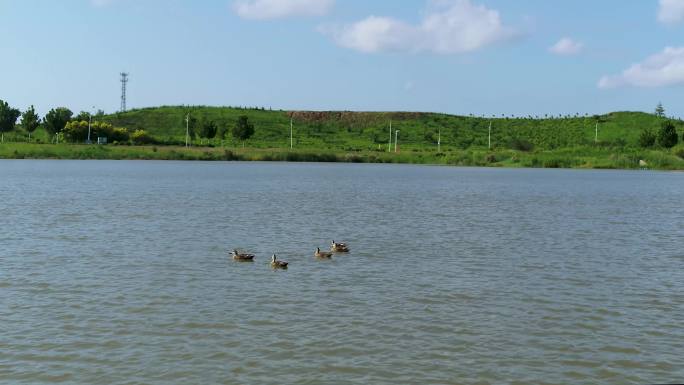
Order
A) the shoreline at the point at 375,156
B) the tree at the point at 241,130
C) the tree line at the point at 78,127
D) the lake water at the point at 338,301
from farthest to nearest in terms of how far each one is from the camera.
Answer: the tree at the point at 241,130 < the tree line at the point at 78,127 < the shoreline at the point at 375,156 < the lake water at the point at 338,301

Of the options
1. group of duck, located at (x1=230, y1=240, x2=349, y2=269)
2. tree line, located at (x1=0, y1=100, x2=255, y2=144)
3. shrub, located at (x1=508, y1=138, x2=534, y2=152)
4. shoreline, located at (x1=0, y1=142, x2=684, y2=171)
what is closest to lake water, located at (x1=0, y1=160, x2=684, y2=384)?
group of duck, located at (x1=230, y1=240, x2=349, y2=269)

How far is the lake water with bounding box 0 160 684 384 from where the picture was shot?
1265 centimetres

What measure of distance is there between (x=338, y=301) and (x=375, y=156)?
417 feet

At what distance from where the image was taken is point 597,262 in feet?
81.0

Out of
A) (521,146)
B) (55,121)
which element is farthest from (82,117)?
(521,146)

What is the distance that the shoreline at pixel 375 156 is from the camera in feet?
421

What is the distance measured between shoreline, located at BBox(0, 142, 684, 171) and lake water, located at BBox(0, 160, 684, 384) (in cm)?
9647

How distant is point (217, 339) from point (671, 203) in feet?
153

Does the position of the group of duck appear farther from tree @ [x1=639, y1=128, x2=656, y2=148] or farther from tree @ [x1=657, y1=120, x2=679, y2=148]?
tree @ [x1=639, y1=128, x2=656, y2=148]

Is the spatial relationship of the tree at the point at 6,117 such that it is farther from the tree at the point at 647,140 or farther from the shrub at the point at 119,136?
the tree at the point at 647,140

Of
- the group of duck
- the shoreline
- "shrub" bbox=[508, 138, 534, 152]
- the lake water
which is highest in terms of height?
"shrub" bbox=[508, 138, 534, 152]

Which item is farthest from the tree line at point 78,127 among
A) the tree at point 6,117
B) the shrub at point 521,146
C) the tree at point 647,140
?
the tree at point 647,140

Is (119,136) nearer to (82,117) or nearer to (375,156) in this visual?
(82,117)

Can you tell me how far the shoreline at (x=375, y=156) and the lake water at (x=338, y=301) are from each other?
96.5 metres
